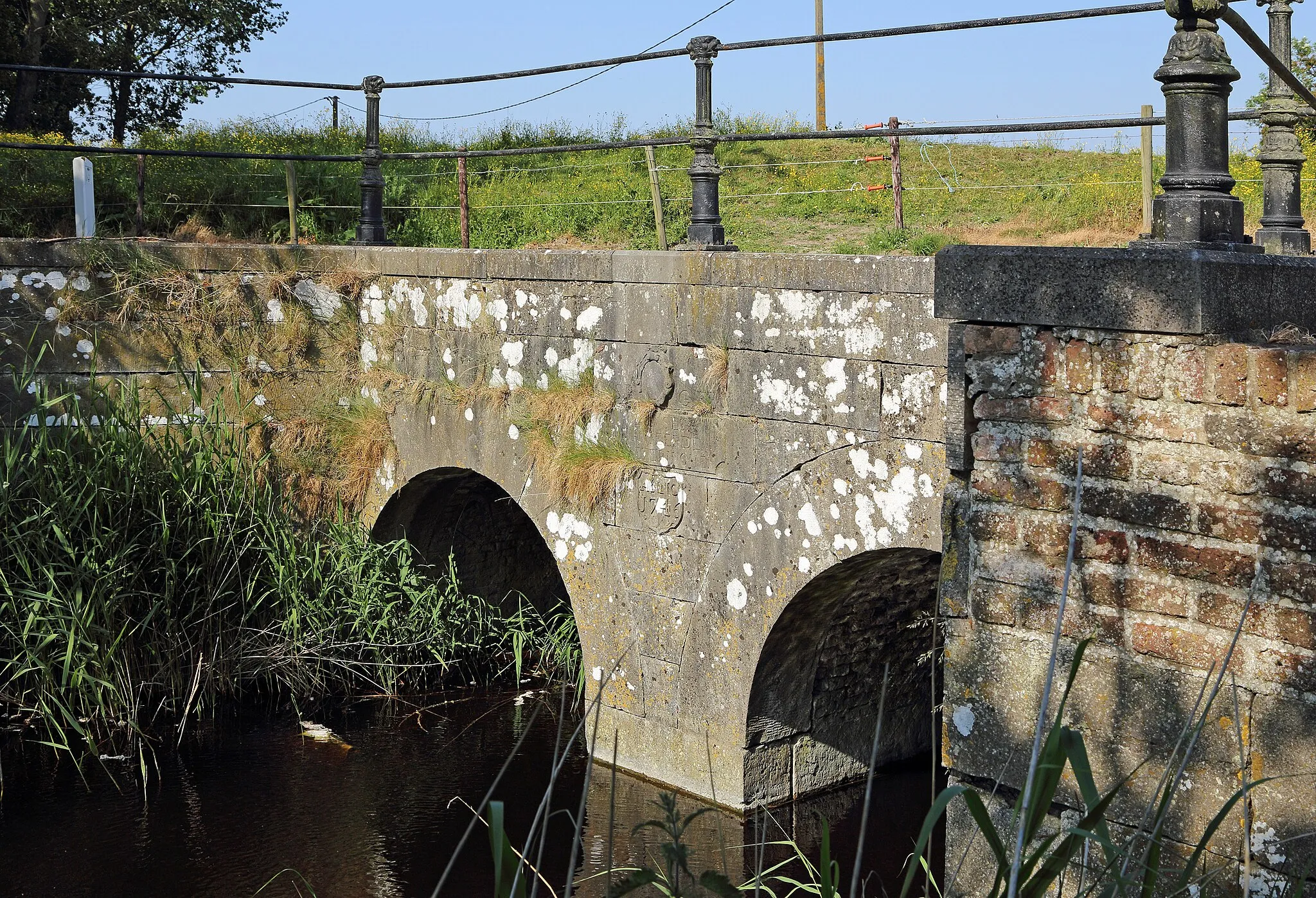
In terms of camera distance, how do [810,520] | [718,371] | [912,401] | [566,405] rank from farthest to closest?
[566,405] → [718,371] → [810,520] → [912,401]

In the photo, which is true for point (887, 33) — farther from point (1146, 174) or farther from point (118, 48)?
point (118, 48)

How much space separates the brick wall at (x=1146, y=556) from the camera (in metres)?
2.37

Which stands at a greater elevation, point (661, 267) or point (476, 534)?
point (661, 267)

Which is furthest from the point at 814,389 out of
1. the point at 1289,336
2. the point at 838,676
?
the point at 1289,336

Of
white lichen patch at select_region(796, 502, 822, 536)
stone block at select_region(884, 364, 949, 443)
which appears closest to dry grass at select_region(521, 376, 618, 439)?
white lichen patch at select_region(796, 502, 822, 536)

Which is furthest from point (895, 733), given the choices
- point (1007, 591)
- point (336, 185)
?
point (336, 185)

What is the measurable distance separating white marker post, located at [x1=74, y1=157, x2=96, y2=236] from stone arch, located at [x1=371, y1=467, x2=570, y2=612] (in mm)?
2594

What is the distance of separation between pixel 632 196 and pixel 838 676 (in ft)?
27.9

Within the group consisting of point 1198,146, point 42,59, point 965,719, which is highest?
point 42,59

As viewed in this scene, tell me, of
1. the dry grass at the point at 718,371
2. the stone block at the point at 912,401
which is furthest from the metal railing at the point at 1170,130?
the stone block at the point at 912,401

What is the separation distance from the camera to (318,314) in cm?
782

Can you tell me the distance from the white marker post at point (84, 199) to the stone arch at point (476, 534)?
259 centimetres

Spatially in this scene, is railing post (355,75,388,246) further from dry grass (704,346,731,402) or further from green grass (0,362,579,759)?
dry grass (704,346,731,402)

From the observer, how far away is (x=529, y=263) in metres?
6.62
